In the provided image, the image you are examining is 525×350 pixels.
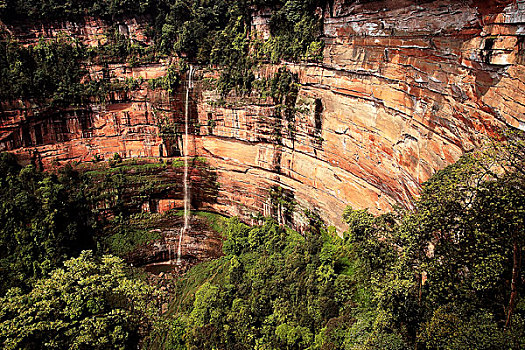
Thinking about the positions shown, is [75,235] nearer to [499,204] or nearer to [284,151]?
[284,151]

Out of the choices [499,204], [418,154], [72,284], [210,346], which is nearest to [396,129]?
[418,154]

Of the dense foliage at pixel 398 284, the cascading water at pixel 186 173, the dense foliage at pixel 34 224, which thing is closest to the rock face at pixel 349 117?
the cascading water at pixel 186 173

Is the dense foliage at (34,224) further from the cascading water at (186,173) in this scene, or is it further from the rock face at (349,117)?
the cascading water at (186,173)

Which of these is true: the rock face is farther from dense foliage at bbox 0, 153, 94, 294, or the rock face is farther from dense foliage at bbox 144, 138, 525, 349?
dense foliage at bbox 0, 153, 94, 294

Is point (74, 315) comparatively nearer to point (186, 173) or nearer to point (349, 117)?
point (349, 117)

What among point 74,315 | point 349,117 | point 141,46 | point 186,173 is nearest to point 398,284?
point 349,117

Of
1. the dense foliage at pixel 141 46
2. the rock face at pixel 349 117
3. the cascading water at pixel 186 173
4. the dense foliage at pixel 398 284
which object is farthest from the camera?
the cascading water at pixel 186 173

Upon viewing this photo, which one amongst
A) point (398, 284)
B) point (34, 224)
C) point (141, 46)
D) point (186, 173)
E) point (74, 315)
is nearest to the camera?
point (398, 284)

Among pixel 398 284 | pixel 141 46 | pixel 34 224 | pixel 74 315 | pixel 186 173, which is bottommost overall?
pixel 34 224
